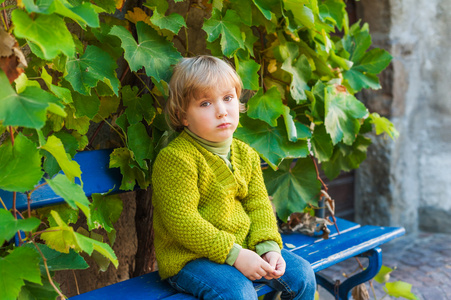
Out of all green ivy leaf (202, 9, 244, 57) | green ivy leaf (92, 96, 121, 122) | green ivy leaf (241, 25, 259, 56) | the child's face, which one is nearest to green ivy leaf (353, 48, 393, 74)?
green ivy leaf (241, 25, 259, 56)

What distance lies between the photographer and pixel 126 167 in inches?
69.9

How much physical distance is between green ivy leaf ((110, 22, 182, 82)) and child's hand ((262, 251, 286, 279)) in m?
0.66

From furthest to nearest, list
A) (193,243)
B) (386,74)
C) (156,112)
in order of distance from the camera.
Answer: (386,74), (156,112), (193,243)

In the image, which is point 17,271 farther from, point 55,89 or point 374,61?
point 374,61

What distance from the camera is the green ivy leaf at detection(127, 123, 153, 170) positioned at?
172 cm

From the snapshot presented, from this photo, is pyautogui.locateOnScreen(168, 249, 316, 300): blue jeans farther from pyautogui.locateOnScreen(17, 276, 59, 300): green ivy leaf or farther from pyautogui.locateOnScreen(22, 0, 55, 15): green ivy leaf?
pyautogui.locateOnScreen(22, 0, 55, 15): green ivy leaf

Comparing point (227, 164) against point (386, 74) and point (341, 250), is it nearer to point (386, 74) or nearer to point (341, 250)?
point (341, 250)

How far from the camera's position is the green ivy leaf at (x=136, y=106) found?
1769mm

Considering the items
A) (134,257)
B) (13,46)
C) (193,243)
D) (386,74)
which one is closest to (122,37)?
(13,46)

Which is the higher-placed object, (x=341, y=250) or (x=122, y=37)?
(x=122, y=37)

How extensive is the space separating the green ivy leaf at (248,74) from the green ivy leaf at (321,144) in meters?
0.43

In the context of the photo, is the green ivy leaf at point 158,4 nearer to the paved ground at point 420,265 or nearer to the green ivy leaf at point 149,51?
the green ivy leaf at point 149,51

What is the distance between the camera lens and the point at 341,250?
1.97 m

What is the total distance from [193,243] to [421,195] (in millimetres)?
2808
